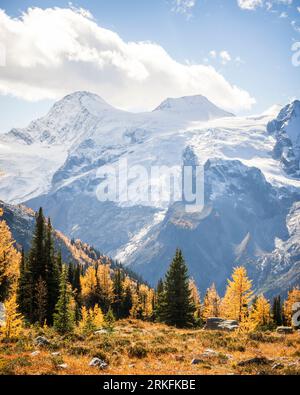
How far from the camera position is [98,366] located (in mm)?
21469

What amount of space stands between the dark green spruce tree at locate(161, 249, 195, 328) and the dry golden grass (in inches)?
1013

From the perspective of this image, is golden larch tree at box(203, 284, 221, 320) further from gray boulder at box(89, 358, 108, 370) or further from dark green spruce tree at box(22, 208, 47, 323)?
gray boulder at box(89, 358, 108, 370)

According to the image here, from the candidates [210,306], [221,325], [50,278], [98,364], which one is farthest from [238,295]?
[210,306]

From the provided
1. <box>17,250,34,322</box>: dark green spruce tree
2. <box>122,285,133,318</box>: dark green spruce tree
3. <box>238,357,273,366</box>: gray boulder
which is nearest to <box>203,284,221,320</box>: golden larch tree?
<box>122,285,133,318</box>: dark green spruce tree

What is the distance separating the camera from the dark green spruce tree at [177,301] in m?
59.6

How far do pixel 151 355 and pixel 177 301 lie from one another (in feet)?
115

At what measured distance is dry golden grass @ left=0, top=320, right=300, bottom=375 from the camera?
68.4ft

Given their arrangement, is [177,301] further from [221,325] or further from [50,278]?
[50,278]

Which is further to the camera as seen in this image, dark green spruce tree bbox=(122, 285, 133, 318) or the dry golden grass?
dark green spruce tree bbox=(122, 285, 133, 318)

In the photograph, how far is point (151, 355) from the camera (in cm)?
2548

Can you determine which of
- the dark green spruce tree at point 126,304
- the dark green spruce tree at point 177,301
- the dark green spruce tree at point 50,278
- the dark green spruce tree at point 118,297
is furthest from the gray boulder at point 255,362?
the dark green spruce tree at point 126,304
